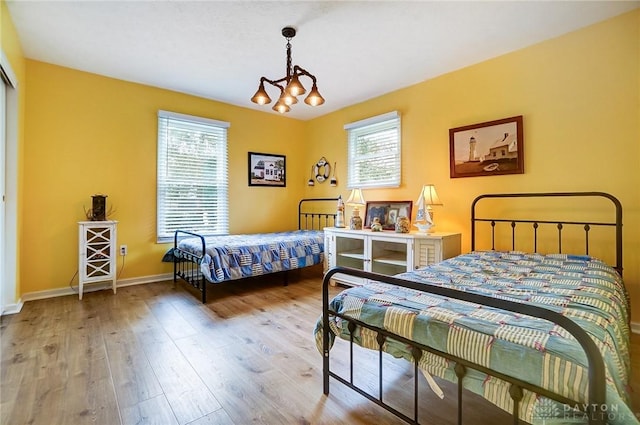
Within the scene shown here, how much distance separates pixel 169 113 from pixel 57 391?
3.01 meters

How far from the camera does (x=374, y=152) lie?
3.96m

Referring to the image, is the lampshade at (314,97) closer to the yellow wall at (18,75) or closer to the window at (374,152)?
the window at (374,152)

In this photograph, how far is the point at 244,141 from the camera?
437 cm

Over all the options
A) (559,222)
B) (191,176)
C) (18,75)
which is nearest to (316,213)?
(191,176)

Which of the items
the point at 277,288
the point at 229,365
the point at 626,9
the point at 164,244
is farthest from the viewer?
the point at 164,244

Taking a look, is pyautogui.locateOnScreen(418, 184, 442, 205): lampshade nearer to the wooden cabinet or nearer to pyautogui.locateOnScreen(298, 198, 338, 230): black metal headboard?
the wooden cabinet

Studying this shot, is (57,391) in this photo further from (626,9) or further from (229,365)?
(626,9)

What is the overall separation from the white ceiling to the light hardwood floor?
2327 millimetres

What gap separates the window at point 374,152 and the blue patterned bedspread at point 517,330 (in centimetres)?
215

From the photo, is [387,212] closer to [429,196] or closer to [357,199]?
[357,199]

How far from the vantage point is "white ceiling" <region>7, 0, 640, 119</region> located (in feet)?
7.14

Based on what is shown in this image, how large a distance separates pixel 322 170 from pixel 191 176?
184 cm

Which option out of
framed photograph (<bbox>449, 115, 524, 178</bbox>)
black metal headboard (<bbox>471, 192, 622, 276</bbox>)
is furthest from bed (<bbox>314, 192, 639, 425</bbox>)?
framed photograph (<bbox>449, 115, 524, 178</bbox>)

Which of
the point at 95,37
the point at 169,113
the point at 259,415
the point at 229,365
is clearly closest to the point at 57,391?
the point at 229,365
